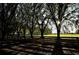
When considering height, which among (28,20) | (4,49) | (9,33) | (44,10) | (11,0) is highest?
(11,0)

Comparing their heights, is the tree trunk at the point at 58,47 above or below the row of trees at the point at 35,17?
below

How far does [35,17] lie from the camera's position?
2746mm

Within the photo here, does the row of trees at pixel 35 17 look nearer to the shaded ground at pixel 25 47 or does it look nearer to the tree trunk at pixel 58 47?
the tree trunk at pixel 58 47

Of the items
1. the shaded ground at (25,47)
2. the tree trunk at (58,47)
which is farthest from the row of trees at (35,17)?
the shaded ground at (25,47)

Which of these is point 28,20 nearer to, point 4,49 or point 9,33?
point 9,33

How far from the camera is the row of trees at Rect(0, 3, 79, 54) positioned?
2682 millimetres

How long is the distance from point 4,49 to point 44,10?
41.5 inches

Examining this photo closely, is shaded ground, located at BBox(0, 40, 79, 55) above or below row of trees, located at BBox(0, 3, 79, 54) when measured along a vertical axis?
below

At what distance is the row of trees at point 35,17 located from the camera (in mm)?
2682

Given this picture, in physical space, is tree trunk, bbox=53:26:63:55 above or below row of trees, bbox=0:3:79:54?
below

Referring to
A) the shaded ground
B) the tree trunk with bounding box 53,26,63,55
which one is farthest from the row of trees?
the shaded ground

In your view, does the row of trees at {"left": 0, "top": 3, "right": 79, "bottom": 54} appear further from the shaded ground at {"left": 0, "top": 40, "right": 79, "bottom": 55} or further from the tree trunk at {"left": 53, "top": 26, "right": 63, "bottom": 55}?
the shaded ground at {"left": 0, "top": 40, "right": 79, "bottom": 55}

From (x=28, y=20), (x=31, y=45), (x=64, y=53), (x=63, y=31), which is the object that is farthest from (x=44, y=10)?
(x=64, y=53)
